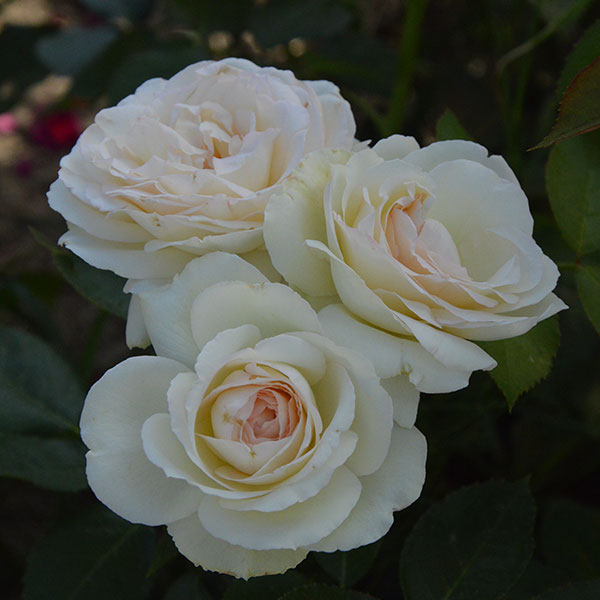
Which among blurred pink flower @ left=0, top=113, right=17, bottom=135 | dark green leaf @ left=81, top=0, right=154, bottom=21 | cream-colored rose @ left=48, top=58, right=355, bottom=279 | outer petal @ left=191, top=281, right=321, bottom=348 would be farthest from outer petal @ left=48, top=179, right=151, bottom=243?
blurred pink flower @ left=0, top=113, right=17, bottom=135

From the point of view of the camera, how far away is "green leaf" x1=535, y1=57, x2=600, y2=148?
58 cm

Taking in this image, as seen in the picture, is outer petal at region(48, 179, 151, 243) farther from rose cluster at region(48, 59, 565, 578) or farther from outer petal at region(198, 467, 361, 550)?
outer petal at region(198, 467, 361, 550)

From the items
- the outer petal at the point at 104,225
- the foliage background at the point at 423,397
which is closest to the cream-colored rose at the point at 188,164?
the outer petal at the point at 104,225

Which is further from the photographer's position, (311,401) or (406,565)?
(406,565)

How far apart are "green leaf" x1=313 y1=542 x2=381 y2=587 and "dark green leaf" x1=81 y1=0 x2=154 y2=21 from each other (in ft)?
3.08

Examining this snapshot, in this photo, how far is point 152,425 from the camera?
50cm

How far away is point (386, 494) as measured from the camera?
0.51m

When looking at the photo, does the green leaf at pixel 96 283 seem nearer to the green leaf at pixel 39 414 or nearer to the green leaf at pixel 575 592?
the green leaf at pixel 39 414

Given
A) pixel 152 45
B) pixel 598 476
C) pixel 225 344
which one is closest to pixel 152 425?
pixel 225 344

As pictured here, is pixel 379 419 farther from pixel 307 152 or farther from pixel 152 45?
pixel 152 45

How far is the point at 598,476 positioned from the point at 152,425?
105 cm

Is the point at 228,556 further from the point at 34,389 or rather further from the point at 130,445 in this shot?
the point at 34,389

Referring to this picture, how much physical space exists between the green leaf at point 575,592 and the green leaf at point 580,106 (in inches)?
14.8

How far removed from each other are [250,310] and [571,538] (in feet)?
2.16
